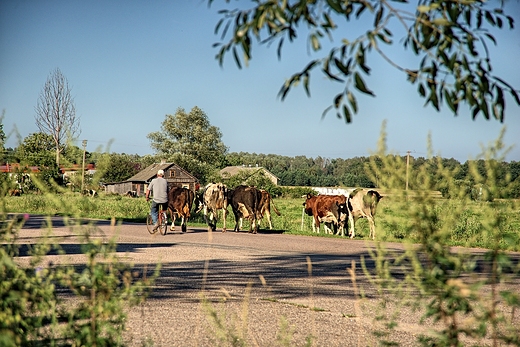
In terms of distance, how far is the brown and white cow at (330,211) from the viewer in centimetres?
2694

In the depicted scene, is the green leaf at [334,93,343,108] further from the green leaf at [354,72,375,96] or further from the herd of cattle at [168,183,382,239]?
the herd of cattle at [168,183,382,239]

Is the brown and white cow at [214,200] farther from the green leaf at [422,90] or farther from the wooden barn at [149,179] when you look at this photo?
the wooden barn at [149,179]

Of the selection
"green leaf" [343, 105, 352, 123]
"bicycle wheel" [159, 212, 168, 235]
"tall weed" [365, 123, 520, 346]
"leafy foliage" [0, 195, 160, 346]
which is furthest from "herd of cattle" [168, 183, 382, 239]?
"green leaf" [343, 105, 352, 123]

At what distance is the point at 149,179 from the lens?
347 feet

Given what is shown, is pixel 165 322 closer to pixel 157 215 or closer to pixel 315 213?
pixel 157 215

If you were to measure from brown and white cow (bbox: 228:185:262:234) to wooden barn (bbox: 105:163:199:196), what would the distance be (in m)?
60.2

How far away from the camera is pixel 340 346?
7.01 meters

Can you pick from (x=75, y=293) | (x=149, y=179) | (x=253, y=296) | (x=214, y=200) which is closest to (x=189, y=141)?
(x=149, y=179)

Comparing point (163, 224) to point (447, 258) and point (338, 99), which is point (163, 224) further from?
point (338, 99)

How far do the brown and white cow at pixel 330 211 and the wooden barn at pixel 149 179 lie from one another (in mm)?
59734

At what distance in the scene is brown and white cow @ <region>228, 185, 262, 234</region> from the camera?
26172 millimetres

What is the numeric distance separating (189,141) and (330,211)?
73.3m

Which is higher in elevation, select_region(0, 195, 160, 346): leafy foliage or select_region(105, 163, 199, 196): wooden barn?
select_region(105, 163, 199, 196): wooden barn

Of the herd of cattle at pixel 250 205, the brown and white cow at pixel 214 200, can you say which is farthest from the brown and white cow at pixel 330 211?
the brown and white cow at pixel 214 200
